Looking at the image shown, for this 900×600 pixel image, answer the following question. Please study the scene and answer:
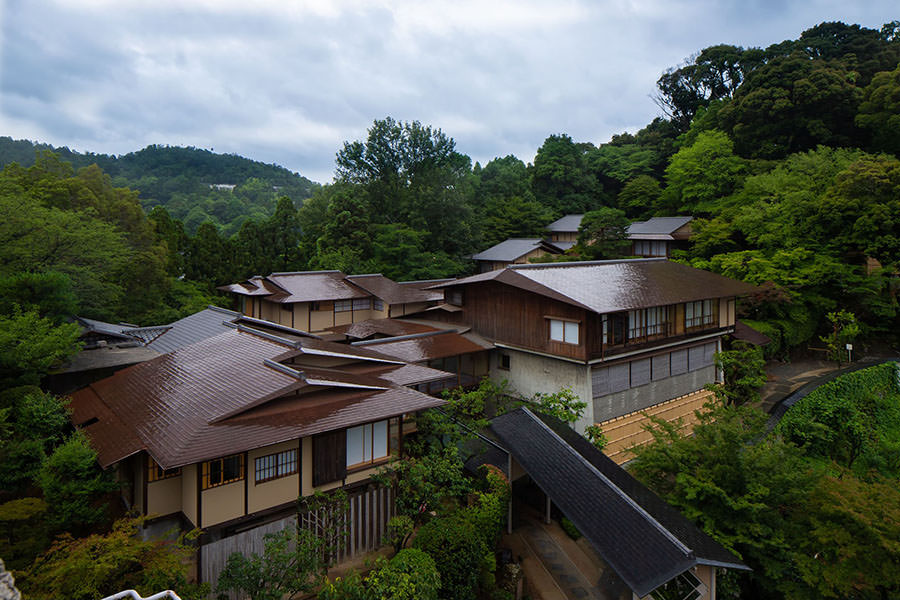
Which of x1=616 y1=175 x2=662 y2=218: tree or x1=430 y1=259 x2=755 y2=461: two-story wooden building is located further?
x1=616 y1=175 x2=662 y2=218: tree

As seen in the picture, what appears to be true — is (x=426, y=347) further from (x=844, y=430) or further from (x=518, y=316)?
(x=844, y=430)

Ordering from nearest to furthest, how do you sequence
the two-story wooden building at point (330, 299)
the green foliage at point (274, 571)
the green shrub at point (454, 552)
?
the green foliage at point (274, 571), the green shrub at point (454, 552), the two-story wooden building at point (330, 299)

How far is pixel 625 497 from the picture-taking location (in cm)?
1047

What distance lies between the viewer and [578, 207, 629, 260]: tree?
38.6 metres

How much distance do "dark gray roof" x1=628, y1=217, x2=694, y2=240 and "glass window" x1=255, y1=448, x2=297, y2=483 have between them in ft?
125

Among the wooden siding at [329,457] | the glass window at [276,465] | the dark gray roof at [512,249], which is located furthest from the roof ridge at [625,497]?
the dark gray roof at [512,249]

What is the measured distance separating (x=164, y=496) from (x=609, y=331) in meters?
15.9

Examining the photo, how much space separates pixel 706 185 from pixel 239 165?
110893 mm

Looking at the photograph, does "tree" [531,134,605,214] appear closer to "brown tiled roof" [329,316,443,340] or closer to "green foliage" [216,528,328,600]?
"brown tiled roof" [329,316,443,340]

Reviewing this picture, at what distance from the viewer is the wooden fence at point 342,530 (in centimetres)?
1001

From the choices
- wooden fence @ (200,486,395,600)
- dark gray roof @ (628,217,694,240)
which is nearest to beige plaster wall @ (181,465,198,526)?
wooden fence @ (200,486,395,600)

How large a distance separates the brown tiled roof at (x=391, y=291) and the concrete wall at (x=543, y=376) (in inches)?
365

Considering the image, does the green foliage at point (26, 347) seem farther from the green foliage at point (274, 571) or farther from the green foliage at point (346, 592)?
the green foliage at point (346, 592)

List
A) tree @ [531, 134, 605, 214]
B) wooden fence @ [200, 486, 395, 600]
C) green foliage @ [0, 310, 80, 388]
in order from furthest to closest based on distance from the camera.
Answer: tree @ [531, 134, 605, 214]
green foliage @ [0, 310, 80, 388]
wooden fence @ [200, 486, 395, 600]
